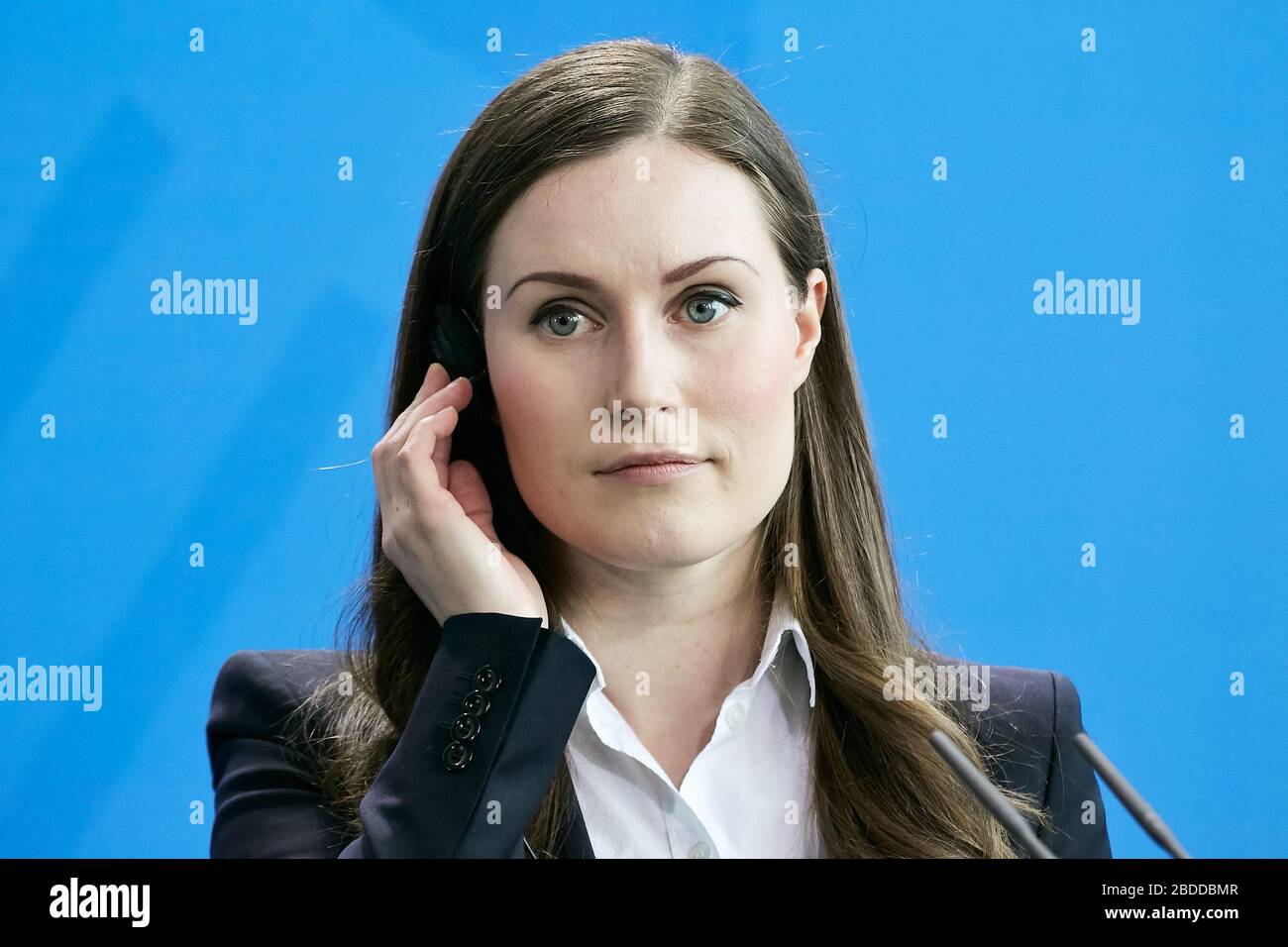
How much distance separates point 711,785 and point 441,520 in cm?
49

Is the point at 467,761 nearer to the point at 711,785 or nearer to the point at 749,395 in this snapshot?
the point at 711,785

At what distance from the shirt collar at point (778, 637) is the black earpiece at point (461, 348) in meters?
0.34

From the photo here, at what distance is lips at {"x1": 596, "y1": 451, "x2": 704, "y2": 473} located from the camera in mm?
1645

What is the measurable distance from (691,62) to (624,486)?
60 cm

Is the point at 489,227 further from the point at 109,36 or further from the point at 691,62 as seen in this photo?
the point at 109,36

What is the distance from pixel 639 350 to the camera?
1625 mm

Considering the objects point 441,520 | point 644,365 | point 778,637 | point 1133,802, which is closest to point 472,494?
point 441,520

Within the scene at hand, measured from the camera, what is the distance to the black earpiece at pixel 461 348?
5.97 feet

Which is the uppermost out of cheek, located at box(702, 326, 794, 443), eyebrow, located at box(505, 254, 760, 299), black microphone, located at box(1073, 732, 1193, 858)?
eyebrow, located at box(505, 254, 760, 299)

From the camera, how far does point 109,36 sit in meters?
2.12

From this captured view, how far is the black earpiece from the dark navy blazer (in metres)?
0.35

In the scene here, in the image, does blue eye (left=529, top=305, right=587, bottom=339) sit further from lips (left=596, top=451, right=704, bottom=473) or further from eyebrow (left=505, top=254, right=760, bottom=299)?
lips (left=596, top=451, right=704, bottom=473)

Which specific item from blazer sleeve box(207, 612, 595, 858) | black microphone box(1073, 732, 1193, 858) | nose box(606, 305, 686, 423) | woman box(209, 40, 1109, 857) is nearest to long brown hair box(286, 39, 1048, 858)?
woman box(209, 40, 1109, 857)
